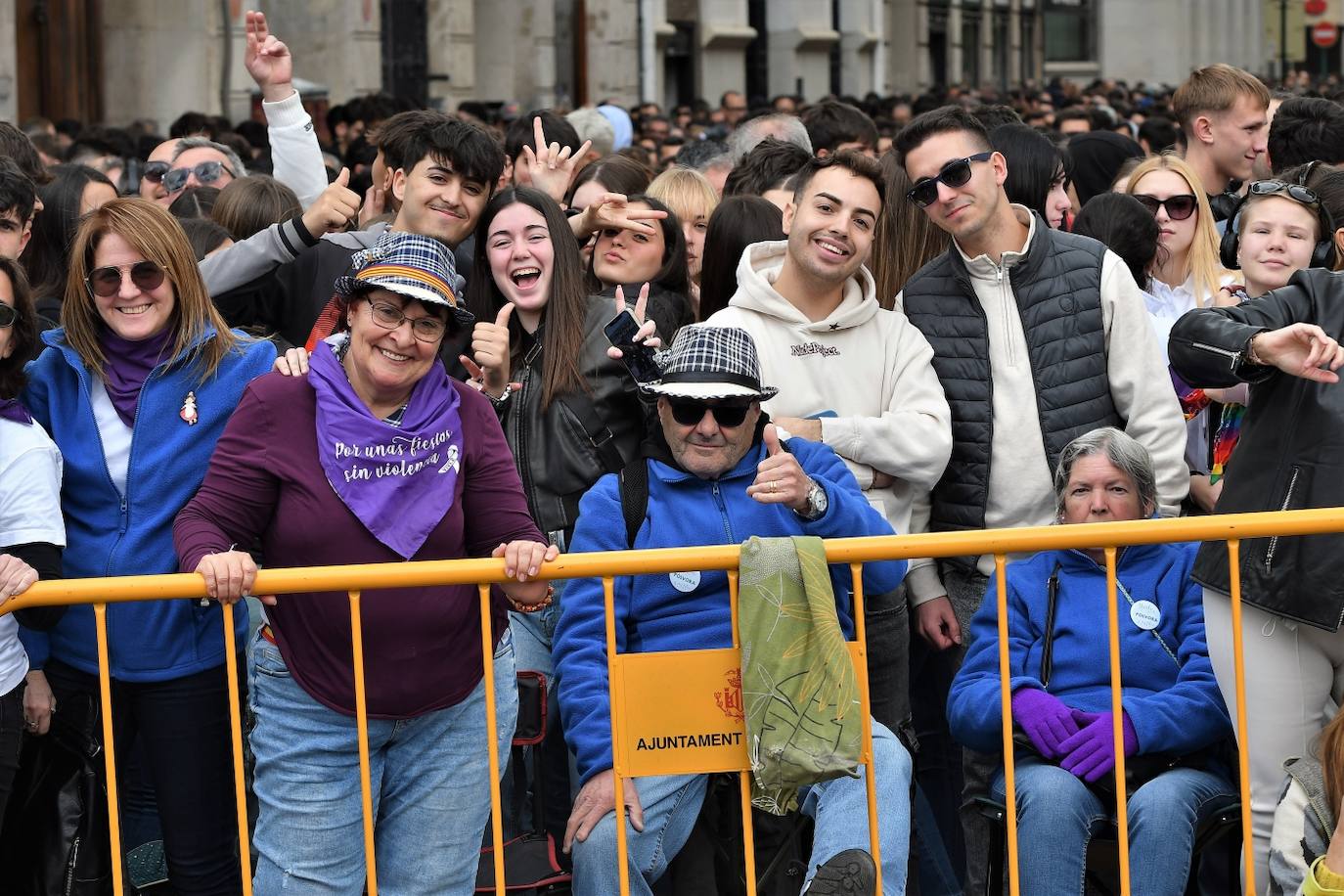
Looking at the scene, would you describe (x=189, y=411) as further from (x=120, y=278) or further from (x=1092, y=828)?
(x=1092, y=828)

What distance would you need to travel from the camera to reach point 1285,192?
199 inches

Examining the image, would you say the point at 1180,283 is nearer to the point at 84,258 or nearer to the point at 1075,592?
the point at 1075,592

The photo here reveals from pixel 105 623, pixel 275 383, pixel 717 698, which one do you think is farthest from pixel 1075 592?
pixel 105 623

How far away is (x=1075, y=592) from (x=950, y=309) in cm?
101

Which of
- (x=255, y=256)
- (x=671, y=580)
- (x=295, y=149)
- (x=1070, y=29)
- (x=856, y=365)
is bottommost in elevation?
(x=671, y=580)

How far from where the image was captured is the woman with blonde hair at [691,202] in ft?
22.7

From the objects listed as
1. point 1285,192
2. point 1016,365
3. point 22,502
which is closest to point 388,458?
point 22,502

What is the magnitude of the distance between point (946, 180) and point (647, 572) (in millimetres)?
1883

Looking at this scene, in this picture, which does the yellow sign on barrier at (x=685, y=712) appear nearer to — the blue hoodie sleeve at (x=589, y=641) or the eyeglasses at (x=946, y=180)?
the blue hoodie sleeve at (x=589, y=641)

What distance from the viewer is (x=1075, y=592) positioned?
193 inches

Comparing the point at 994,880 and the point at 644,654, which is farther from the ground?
the point at 644,654

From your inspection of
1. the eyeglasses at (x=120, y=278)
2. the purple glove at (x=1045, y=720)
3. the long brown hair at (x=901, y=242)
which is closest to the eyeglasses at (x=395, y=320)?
the eyeglasses at (x=120, y=278)

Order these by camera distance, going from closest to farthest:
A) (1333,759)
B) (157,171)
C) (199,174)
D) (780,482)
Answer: (1333,759) → (780,482) → (199,174) → (157,171)

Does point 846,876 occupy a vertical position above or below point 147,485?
below
